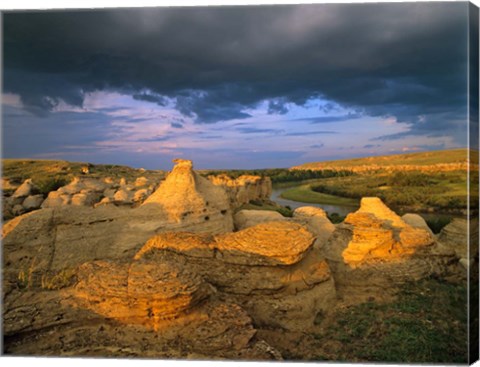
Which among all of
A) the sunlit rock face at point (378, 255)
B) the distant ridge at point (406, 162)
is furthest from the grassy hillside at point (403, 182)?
the sunlit rock face at point (378, 255)

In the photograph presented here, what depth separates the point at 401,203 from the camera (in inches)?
275

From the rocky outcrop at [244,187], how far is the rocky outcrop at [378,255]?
7.03 ft

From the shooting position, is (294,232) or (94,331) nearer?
(94,331)

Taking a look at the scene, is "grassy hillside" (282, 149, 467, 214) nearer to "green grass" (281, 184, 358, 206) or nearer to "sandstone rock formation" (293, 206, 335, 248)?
"green grass" (281, 184, 358, 206)

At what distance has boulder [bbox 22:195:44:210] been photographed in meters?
6.53

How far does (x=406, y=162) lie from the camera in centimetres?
644

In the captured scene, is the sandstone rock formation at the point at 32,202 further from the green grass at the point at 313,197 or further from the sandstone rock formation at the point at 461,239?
the sandstone rock formation at the point at 461,239

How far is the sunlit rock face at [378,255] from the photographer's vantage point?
245 inches

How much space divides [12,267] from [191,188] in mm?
3984

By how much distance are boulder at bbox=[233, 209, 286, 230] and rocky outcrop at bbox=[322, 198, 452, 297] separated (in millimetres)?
2964

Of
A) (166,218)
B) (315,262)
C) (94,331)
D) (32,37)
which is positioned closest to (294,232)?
(315,262)

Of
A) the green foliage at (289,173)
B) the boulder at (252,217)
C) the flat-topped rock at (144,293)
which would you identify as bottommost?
the flat-topped rock at (144,293)

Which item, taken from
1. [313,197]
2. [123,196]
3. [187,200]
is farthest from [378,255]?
[123,196]

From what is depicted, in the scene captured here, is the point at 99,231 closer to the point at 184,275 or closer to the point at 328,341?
the point at 184,275
